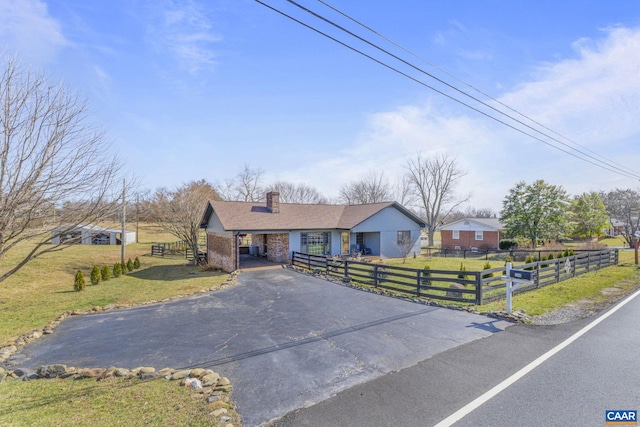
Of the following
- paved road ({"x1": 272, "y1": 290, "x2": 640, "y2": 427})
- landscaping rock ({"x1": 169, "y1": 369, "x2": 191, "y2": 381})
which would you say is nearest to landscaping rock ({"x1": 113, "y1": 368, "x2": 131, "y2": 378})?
landscaping rock ({"x1": 169, "y1": 369, "x2": 191, "y2": 381})

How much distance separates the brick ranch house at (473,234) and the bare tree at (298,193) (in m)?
30.5

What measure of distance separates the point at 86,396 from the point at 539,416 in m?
6.41

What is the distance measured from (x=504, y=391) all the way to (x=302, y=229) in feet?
55.6

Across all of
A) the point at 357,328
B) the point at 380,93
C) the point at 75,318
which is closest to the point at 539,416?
the point at 357,328

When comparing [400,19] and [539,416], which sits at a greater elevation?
[400,19]

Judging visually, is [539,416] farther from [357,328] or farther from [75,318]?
[75,318]

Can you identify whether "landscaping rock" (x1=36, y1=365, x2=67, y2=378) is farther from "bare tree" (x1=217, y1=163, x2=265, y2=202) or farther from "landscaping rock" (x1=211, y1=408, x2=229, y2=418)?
"bare tree" (x1=217, y1=163, x2=265, y2=202)

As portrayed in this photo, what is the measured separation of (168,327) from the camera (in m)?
8.21

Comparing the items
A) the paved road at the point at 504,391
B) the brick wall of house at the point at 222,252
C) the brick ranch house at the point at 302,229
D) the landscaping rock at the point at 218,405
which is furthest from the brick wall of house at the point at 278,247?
the landscaping rock at the point at 218,405

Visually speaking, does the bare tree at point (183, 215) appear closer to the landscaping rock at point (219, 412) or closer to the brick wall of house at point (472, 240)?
the landscaping rock at point (219, 412)

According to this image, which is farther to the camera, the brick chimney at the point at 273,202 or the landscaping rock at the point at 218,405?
the brick chimney at the point at 273,202

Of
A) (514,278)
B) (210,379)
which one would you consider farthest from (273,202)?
(210,379)

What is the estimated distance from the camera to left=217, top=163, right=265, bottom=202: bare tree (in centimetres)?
5250

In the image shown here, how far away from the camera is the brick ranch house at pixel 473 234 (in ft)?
109
